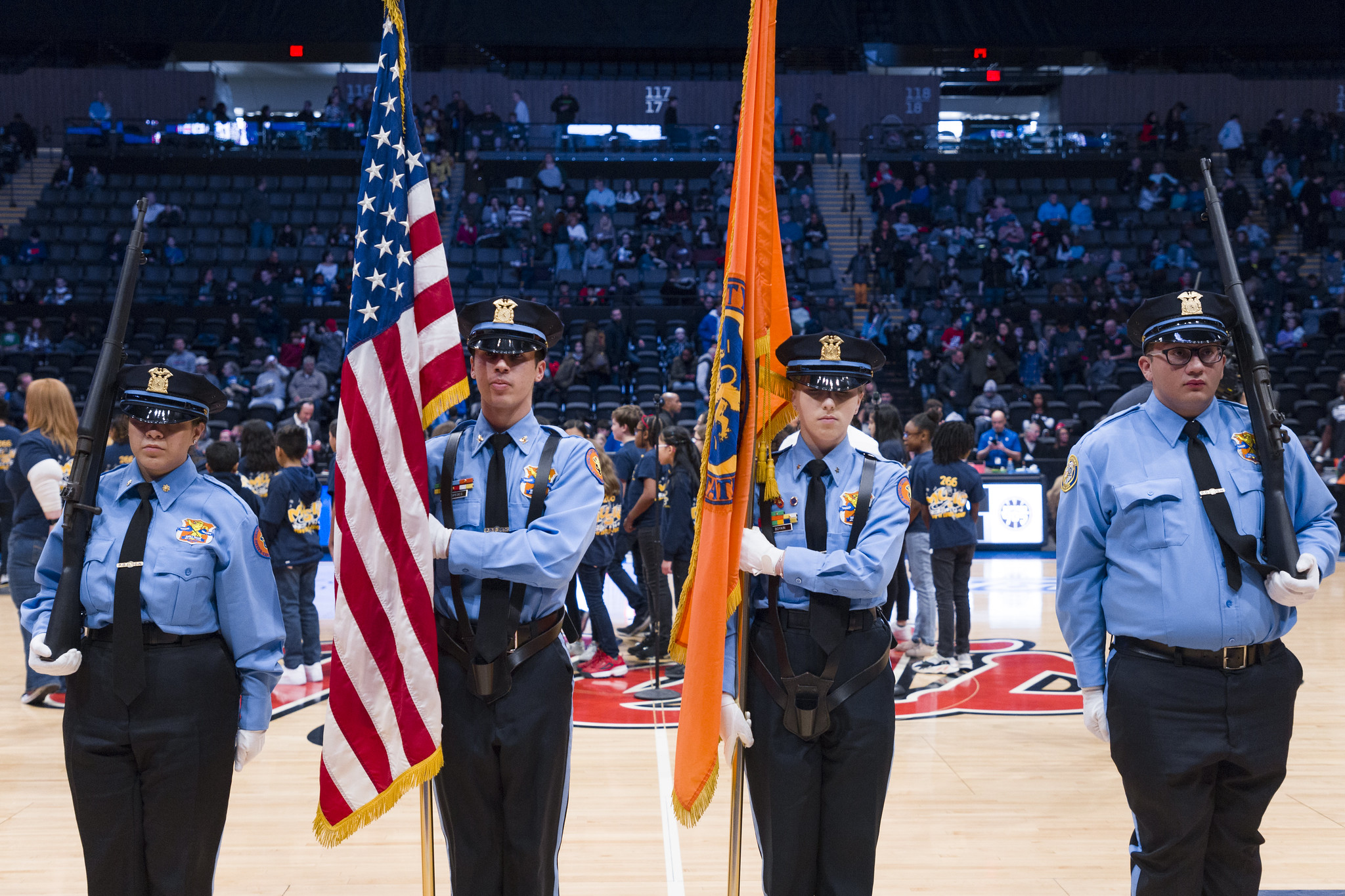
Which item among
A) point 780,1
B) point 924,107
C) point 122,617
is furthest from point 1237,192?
point 122,617

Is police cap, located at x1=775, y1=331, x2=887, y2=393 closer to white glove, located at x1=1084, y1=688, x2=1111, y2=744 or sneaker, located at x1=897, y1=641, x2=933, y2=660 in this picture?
white glove, located at x1=1084, y1=688, x2=1111, y2=744

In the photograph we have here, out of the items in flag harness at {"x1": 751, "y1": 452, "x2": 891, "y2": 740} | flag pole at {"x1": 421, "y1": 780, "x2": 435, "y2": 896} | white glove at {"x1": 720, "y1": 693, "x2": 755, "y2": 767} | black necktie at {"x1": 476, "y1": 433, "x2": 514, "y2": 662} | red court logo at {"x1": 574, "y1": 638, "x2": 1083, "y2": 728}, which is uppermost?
black necktie at {"x1": 476, "y1": 433, "x2": 514, "y2": 662}

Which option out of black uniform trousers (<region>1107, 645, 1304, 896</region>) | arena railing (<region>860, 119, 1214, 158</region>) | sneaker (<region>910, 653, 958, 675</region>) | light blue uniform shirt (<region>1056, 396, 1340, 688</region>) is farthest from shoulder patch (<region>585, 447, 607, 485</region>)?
arena railing (<region>860, 119, 1214, 158</region>)

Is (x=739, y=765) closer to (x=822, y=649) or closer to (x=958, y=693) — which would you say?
(x=822, y=649)

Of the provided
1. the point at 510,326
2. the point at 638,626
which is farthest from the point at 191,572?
the point at 638,626

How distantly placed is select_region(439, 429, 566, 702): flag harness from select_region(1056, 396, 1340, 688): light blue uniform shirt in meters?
1.49

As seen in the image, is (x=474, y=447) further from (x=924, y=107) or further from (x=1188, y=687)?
(x=924, y=107)

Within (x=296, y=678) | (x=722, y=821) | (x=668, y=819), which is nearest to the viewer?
(x=668, y=819)

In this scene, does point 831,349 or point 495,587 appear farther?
point 831,349

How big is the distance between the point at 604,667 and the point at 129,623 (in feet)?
16.8

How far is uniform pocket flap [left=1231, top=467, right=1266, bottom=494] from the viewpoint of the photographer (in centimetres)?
302

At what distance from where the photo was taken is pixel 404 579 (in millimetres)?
3152

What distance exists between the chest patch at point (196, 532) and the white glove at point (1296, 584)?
288 centimetres

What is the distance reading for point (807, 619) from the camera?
318cm
